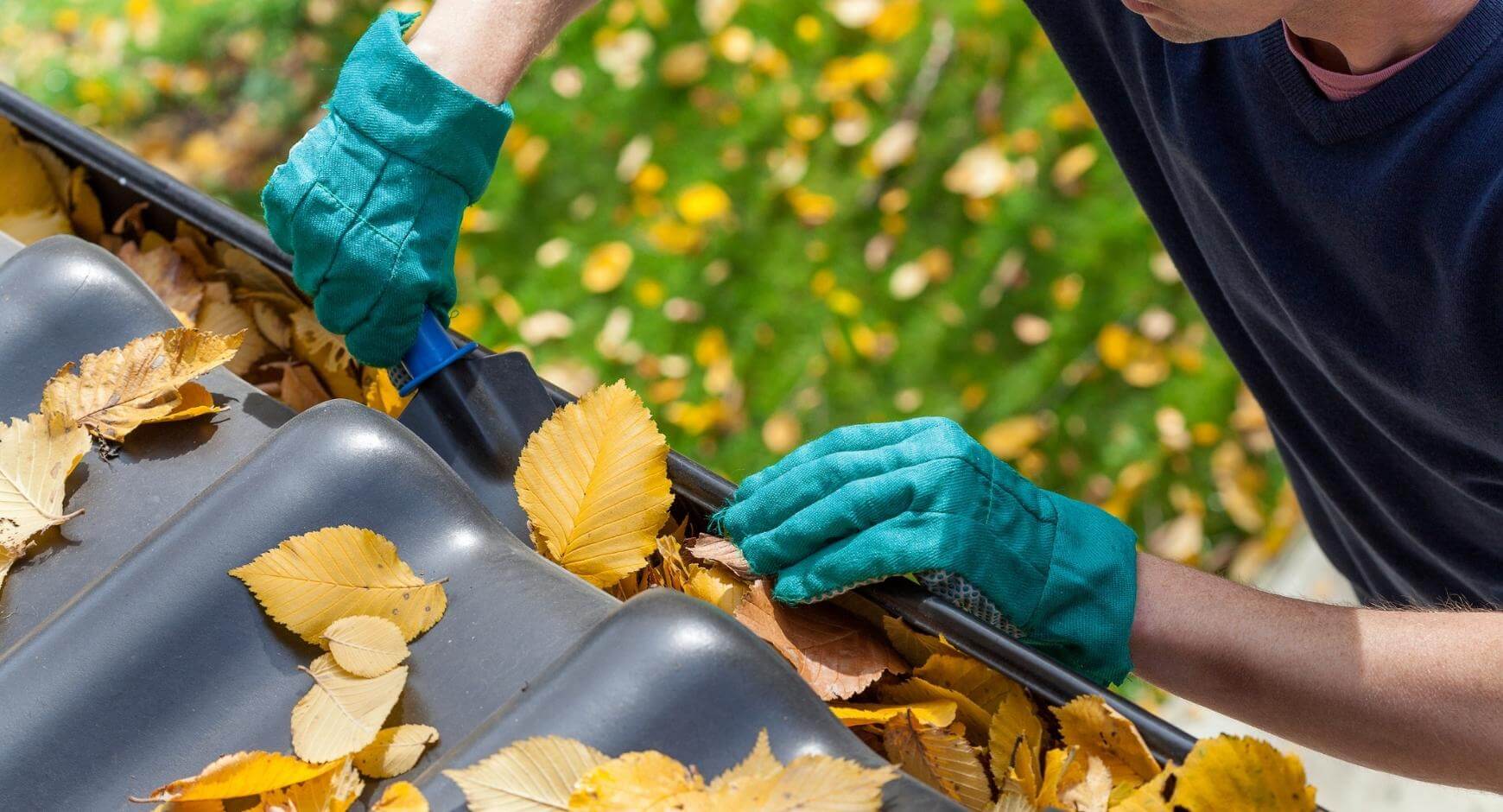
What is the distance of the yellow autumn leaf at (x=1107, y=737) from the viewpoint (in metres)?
0.87

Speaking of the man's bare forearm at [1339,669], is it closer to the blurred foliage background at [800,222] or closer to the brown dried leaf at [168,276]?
the brown dried leaf at [168,276]

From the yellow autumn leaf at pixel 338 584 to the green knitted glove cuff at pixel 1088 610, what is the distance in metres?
0.55

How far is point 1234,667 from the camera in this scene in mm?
1106

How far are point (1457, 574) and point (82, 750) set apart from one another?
1.58 metres

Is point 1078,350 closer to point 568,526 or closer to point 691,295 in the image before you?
point 691,295

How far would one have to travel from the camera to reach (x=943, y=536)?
103cm

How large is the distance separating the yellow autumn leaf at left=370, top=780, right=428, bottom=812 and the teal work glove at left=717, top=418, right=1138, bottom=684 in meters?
0.36

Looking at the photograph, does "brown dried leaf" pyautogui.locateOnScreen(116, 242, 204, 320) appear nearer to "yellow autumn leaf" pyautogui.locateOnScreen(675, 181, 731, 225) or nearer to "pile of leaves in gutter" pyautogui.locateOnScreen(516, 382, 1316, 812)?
"pile of leaves in gutter" pyautogui.locateOnScreen(516, 382, 1316, 812)

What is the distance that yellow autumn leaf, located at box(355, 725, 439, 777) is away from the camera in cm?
85

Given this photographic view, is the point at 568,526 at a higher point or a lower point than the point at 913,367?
higher

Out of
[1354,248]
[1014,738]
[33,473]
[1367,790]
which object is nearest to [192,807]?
[33,473]

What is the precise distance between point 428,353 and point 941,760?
0.65 meters

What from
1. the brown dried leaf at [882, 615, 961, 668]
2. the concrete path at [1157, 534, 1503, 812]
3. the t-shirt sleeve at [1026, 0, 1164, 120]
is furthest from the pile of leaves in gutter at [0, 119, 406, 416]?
the concrete path at [1157, 534, 1503, 812]

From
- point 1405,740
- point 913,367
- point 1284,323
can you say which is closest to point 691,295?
point 913,367
